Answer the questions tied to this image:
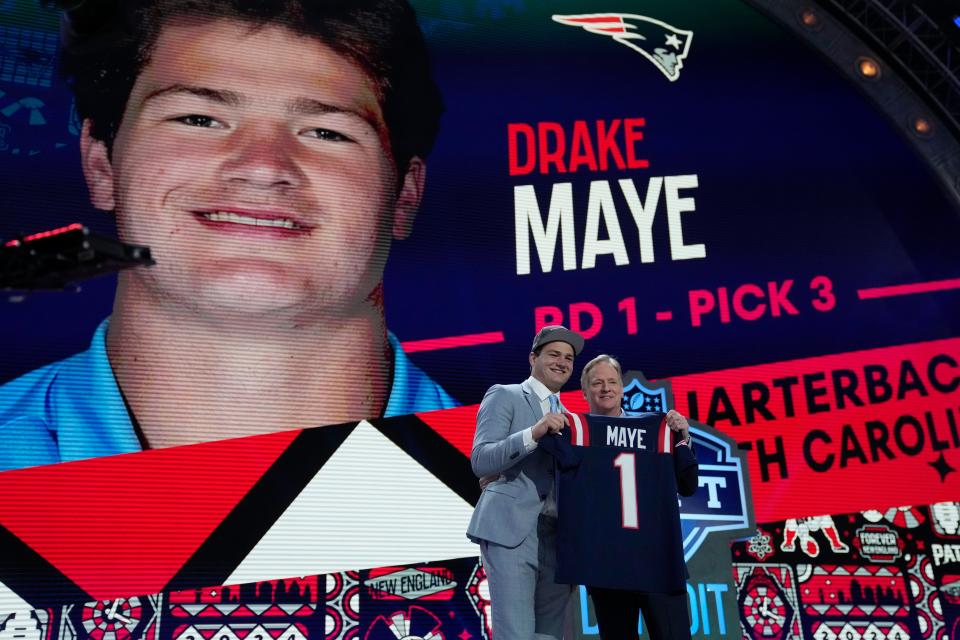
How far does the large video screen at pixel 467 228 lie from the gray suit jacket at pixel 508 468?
2.21 m

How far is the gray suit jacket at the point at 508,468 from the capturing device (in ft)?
6.96

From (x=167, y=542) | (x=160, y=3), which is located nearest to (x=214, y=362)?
(x=167, y=542)

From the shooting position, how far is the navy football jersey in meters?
2.13

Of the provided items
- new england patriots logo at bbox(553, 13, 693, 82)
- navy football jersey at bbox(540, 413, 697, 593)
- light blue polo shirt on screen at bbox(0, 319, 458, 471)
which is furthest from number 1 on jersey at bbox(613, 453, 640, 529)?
new england patriots logo at bbox(553, 13, 693, 82)

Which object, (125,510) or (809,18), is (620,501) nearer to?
(125,510)

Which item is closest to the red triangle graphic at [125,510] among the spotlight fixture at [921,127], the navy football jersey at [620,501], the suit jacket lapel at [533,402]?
the suit jacket lapel at [533,402]

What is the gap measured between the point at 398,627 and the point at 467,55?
10.2 ft

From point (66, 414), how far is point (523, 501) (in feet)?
9.40

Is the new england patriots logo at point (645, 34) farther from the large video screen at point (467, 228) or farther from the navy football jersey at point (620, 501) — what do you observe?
the navy football jersey at point (620, 501)

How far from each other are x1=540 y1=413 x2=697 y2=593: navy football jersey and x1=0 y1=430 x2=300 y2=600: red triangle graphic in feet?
8.02

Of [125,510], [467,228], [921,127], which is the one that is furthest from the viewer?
[921,127]

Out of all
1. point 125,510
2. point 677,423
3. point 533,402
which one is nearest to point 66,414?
point 125,510

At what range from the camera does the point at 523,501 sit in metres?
2.19

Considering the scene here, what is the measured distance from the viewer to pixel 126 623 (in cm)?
395
